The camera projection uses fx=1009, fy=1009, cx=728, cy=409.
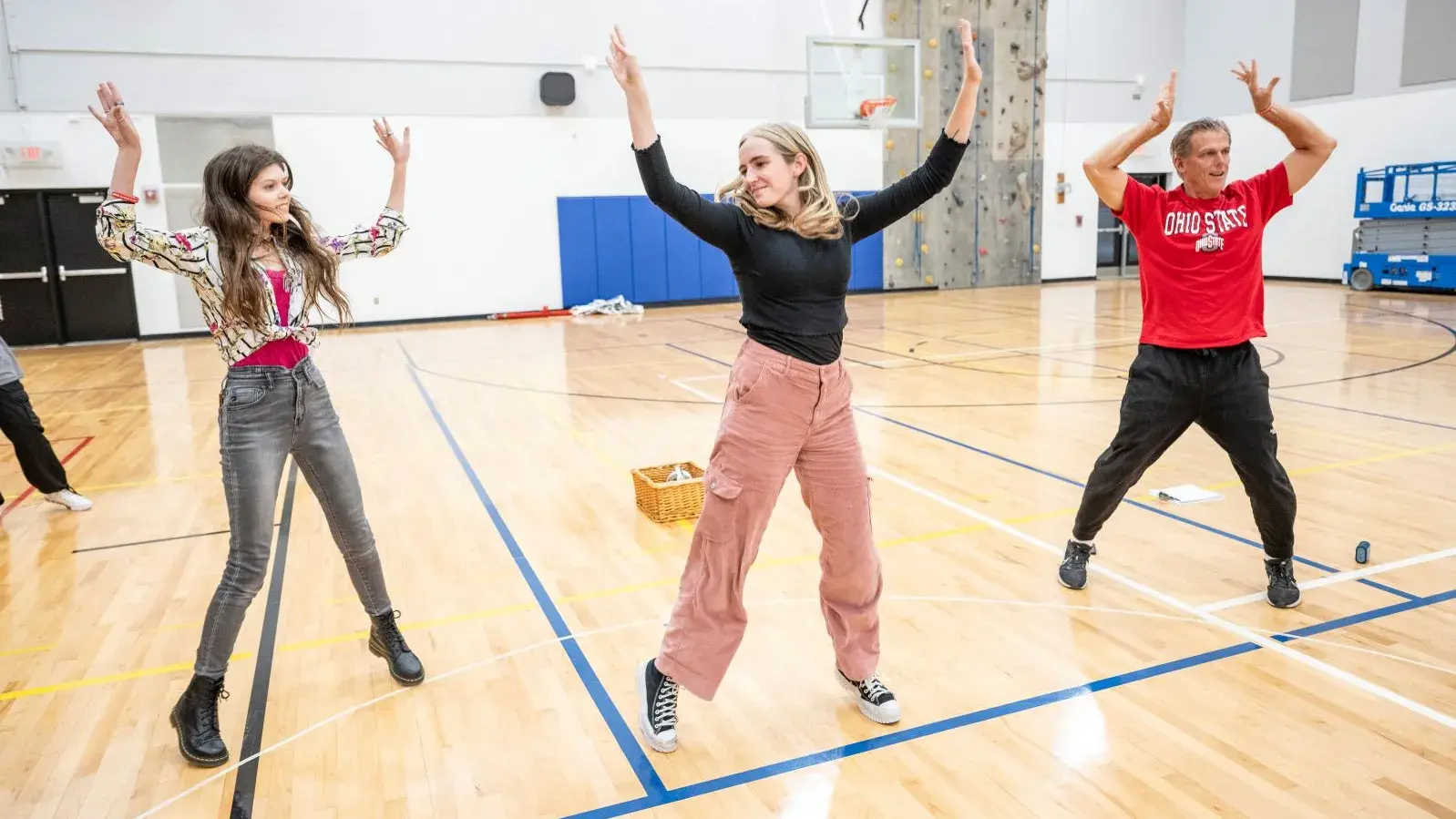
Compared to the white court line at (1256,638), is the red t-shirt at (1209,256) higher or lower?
higher

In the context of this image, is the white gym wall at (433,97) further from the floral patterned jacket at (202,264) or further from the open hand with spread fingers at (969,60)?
the open hand with spread fingers at (969,60)

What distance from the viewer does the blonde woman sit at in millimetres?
2707

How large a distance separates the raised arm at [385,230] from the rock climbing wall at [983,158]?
658 inches

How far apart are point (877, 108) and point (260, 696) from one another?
14.0 metres

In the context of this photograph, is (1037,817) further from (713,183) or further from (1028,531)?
(713,183)

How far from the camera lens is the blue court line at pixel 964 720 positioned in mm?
2771

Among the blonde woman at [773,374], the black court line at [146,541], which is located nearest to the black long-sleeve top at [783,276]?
the blonde woman at [773,374]

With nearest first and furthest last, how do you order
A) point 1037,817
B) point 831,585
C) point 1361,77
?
point 1037,817, point 831,585, point 1361,77

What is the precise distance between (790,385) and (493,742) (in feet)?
4.78

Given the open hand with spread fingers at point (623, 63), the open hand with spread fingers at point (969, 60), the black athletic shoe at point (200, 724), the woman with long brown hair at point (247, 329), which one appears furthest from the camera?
the black athletic shoe at point (200, 724)

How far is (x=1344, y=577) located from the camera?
4.23m

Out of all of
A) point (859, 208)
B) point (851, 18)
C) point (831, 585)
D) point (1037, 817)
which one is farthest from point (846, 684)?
Result: point (851, 18)

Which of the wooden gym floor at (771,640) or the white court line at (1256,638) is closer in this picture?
the wooden gym floor at (771,640)

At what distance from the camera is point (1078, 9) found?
66.7 ft
